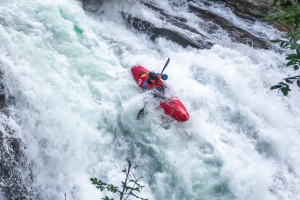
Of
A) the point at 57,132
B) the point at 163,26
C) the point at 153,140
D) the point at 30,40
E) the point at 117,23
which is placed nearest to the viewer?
the point at 57,132

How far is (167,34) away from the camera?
6414 millimetres

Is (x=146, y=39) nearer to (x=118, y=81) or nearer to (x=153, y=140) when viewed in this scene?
(x=118, y=81)

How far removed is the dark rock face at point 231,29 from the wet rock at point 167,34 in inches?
37.5

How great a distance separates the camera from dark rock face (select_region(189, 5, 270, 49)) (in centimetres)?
654

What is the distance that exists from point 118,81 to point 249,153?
3.01 meters

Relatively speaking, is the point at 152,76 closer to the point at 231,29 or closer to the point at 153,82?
the point at 153,82

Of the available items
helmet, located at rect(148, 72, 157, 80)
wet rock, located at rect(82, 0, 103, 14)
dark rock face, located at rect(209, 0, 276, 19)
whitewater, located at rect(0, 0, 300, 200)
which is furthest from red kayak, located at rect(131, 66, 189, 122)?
dark rock face, located at rect(209, 0, 276, 19)

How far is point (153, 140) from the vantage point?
410cm

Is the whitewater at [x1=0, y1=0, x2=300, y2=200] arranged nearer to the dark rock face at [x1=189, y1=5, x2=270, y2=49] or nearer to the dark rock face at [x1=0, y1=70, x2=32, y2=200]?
the dark rock face at [x1=0, y1=70, x2=32, y2=200]

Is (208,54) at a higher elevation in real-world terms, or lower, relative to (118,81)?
higher

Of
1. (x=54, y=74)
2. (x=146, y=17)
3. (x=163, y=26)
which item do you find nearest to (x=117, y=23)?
(x=146, y=17)

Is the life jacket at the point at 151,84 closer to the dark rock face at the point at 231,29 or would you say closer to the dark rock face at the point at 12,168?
the dark rock face at the point at 12,168

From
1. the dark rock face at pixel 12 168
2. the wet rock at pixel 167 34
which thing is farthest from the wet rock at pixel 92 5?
the dark rock face at pixel 12 168

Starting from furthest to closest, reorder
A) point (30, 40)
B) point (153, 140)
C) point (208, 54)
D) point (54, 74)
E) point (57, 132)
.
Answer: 1. point (208, 54)
2. point (30, 40)
3. point (54, 74)
4. point (153, 140)
5. point (57, 132)
